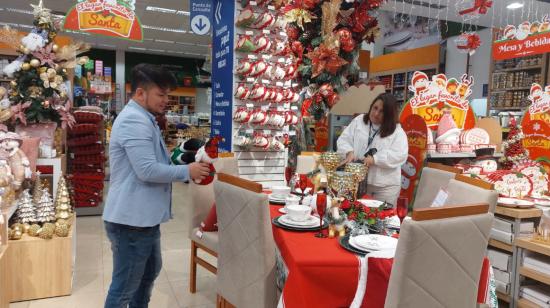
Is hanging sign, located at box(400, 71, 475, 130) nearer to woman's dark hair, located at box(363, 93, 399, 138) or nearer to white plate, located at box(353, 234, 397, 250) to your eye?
woman's dark hair, located at box(363, 93, 399, 138)

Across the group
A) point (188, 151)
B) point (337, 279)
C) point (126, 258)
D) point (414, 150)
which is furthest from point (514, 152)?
point (126, 258)

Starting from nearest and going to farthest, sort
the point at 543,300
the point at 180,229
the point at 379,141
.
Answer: the point at 543,300 < the point at 379,141 < the point at 180,229

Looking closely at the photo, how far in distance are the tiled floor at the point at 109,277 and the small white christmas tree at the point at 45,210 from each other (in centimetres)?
56

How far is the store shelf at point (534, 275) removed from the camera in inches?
101

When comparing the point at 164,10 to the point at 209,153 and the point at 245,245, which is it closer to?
the point at 209,153

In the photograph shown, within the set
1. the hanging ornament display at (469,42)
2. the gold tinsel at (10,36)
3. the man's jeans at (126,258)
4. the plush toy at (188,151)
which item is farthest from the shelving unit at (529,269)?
the hanging ornament display at (469,42)

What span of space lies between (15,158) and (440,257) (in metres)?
2.89

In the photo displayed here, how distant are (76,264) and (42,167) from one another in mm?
883

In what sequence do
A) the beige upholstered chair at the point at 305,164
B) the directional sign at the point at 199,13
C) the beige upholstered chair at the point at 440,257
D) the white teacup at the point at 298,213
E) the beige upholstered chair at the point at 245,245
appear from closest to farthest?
1. the beige upholstered chair at the point at 440,257
2. the beige upholstered chair at the point at 245,245
3. the white teacup at the point at 298,213
4. the beige upholstered chair at the point at 305,164
5. the directional sign at the point at 199,13

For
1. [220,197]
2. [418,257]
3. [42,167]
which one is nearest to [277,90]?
[42,167]

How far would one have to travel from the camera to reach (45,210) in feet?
9.87

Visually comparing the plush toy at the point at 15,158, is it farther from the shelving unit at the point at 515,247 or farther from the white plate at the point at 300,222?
the shelving unit at the point at 515,247

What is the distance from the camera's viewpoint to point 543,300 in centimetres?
261

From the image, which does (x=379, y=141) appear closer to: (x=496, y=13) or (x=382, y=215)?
(x=382, y=215)
